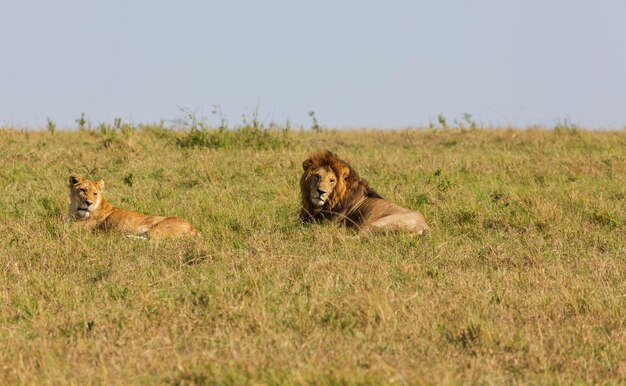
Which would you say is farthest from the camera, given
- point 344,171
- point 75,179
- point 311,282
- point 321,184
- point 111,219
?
point 75,179

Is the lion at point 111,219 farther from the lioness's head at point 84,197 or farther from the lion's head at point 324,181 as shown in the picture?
the lion's head at point 324,181

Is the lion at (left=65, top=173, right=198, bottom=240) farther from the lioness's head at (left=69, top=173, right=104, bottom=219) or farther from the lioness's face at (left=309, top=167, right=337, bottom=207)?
the lioness's face at (left=309, top=167, right=337, bottom=207)

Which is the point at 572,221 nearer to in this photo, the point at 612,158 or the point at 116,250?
the point at 116,250

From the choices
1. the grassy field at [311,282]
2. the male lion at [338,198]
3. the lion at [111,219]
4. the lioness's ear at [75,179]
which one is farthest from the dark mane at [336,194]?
the lioness's ear at [75,179]

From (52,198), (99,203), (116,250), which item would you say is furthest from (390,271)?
(52,198)

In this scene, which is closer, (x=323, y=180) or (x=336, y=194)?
(x=323, y=180)

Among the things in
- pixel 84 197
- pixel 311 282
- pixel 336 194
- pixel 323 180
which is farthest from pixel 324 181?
pixel 311 282

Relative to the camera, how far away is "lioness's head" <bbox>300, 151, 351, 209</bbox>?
10.5 metres

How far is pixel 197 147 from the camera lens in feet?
54.4

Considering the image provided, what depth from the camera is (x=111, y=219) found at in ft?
34.6

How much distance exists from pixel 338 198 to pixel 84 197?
263cm

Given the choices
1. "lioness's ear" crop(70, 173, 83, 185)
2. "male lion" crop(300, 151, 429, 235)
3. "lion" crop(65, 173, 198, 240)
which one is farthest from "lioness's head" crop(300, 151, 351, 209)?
"lioness's ear" crop(70, 173, 83, 185)

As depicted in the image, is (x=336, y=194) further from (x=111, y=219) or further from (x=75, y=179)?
(x=75, y=179)

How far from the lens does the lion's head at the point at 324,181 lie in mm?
10461
